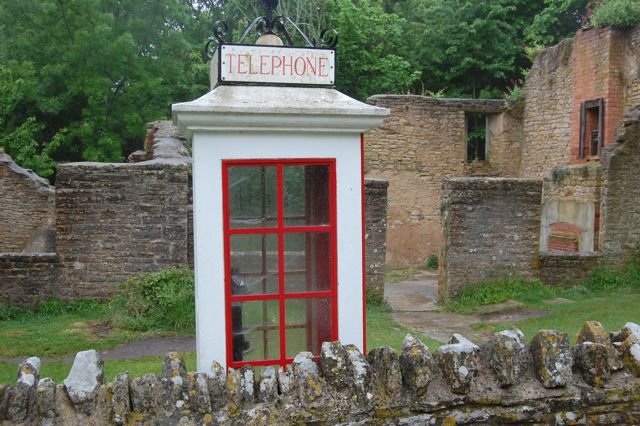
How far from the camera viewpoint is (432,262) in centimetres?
1673

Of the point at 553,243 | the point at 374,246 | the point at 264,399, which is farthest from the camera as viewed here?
the point at 553,243

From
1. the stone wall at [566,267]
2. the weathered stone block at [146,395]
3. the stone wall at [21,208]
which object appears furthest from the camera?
the stone wall at [21,208]

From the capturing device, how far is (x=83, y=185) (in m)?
9.05

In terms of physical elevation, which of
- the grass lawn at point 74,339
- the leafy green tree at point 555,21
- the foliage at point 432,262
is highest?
the leafy green tree at point 555,21

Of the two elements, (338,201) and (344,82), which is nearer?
(338,201)

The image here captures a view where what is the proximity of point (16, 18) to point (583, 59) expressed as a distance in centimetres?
1648

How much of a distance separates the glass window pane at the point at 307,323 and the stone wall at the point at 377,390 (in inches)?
27.2

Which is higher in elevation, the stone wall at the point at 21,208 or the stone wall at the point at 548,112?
the stone wall at the point at 548,112

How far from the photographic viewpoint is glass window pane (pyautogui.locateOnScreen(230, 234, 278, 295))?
10.4ft

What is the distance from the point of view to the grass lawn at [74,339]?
631 centimetres

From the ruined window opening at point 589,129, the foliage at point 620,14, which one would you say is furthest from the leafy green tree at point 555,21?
the foliage at point 620,14

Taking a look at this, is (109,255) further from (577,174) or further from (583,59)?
(583,59)

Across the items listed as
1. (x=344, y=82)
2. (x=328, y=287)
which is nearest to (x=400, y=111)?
(x=344, y=82)

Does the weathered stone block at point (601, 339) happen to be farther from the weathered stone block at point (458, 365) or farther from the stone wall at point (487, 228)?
the stone wall at point (487, 228)
